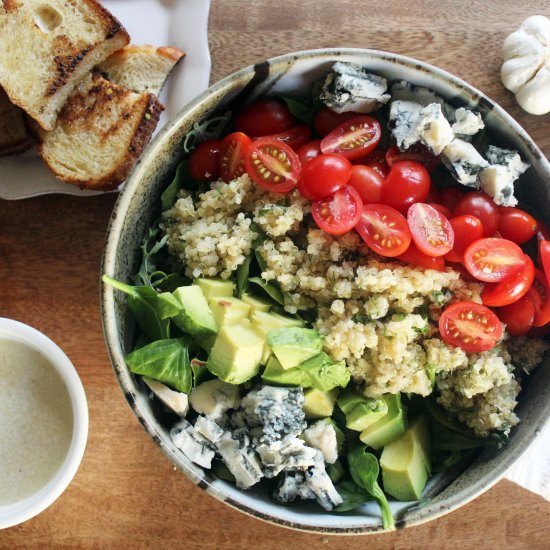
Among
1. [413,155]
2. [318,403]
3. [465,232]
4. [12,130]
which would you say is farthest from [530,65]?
[12,130]

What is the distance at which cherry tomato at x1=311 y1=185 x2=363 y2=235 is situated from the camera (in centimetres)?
153

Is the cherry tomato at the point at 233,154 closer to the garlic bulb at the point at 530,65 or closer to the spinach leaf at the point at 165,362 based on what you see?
the spinach leaf at the point at 165,362

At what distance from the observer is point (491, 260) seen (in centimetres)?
154

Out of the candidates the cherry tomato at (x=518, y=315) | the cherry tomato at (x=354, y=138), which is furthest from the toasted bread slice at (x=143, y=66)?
the cherry tomato at (x=518, y=315)

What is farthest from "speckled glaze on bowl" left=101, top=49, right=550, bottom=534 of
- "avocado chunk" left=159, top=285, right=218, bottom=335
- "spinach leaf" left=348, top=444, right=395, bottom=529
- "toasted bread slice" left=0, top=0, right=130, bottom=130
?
"toasted bread slice" left=0, top=0, right=130, bottom=130

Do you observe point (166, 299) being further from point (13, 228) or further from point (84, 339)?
point (13, 228)

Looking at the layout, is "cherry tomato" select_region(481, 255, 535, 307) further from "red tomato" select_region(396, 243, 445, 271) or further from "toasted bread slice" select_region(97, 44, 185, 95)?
"toasted bread slice" select_region(97, 44, 185, 95)

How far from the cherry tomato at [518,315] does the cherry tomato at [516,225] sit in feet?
0.47

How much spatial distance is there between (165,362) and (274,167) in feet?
1.68

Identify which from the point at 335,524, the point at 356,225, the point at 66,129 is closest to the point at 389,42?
the point at 356,225

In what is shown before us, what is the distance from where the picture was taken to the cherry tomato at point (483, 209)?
1.61 m

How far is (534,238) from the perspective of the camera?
1671 millimetres

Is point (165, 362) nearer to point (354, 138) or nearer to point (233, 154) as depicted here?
point (233, 154)

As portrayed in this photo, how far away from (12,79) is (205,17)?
54 centimetres
